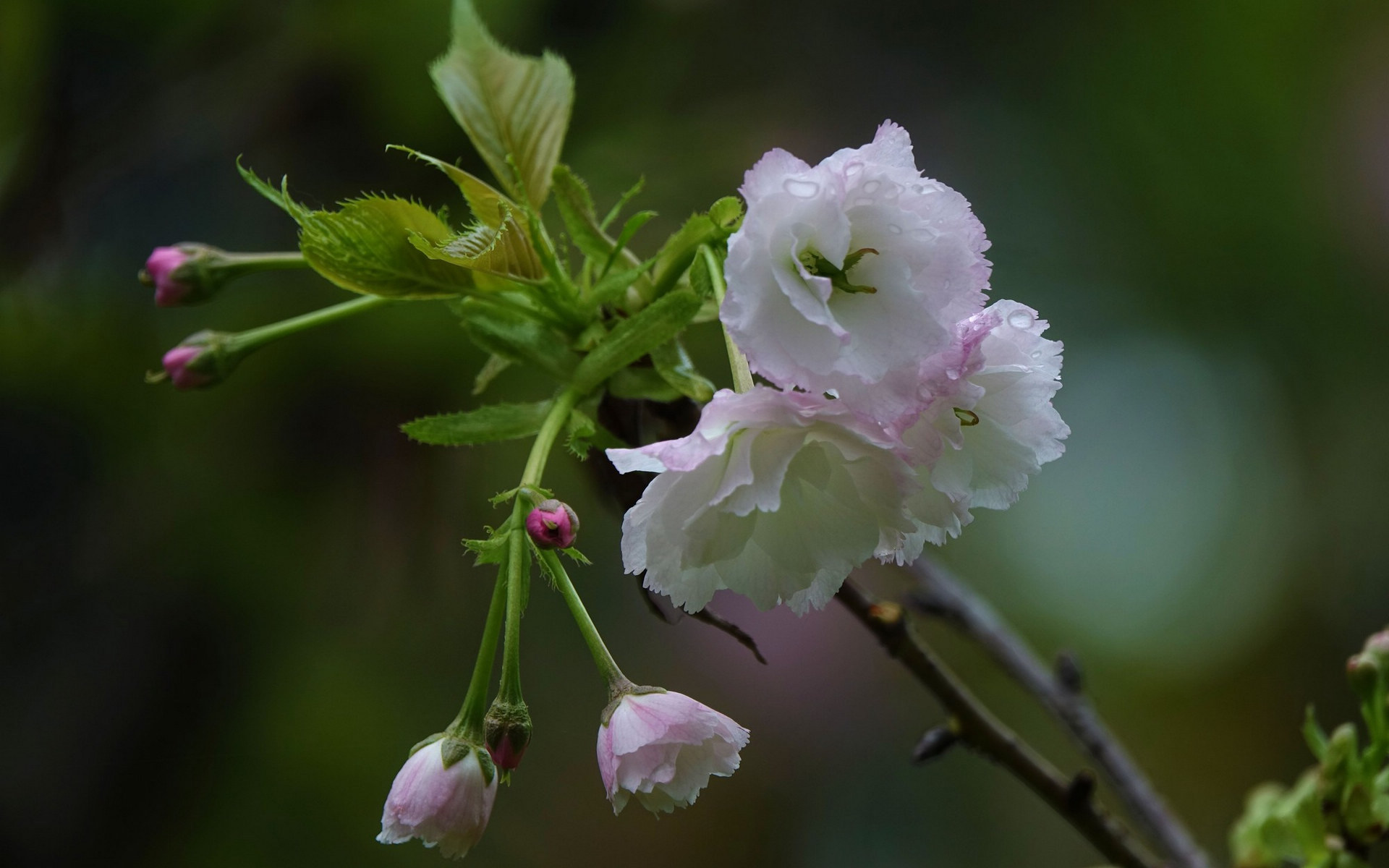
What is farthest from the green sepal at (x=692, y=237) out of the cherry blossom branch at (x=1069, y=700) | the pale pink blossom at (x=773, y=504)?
the cherry blossom branch at (x=1069, y=700)

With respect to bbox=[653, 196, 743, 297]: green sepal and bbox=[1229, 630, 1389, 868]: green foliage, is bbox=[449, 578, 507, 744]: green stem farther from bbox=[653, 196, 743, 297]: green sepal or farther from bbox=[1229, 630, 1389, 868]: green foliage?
bbox=[1229, 630, 1389, 868]: green foliage

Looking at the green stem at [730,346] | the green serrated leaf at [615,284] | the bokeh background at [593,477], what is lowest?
the bokeh background at [593,477]

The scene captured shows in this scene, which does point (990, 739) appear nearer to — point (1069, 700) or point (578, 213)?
point (1069, 700)

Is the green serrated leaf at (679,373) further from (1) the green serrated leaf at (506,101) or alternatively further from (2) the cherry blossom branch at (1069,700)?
(2) the cherry blossom branch at (1069,700)

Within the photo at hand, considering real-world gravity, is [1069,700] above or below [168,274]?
below

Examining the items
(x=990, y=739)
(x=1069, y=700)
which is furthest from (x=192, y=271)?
(x=1069, y=700)

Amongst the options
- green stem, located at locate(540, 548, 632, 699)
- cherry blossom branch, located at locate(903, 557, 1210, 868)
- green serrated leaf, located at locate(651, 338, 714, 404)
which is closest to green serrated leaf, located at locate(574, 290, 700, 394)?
green serrated leaf, located at locate(651, 338, 714, 404)

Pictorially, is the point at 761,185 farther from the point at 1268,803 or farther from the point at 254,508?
the point at 254,508
